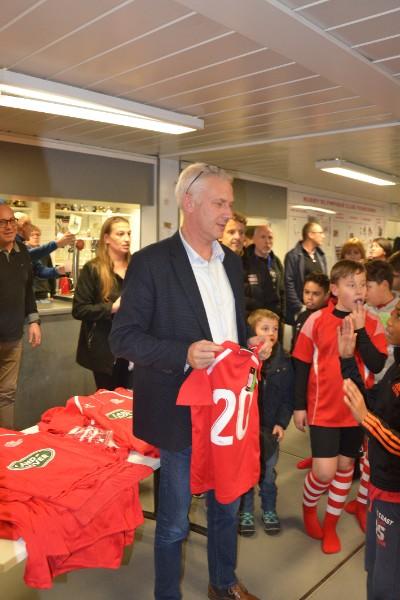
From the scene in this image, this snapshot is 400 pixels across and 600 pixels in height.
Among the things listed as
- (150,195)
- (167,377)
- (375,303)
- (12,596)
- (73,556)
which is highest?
(150,195)

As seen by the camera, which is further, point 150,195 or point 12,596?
point 150,195

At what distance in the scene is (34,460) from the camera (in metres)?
1.79

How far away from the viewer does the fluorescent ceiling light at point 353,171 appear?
486 cm

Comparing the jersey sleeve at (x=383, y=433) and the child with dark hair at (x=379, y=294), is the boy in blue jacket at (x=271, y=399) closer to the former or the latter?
the child with dark hair at (x=379, y=294)

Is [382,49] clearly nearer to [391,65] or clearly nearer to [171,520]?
[391,65]

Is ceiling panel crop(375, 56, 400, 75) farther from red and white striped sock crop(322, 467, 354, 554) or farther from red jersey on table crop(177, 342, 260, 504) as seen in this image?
red and white striped sock crop(322, 467, 354, 554)

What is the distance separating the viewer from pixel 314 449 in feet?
8.02

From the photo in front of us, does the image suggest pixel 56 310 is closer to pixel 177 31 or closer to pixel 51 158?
pixel 51 158

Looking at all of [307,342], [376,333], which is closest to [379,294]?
[376,333]

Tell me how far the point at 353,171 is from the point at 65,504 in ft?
15.3

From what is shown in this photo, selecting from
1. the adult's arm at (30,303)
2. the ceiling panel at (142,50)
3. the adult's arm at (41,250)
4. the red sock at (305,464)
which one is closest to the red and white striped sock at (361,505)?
the red sock at (305,464)

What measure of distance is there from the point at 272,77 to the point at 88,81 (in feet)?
3.16

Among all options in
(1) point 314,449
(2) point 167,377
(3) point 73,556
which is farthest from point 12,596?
(1) point 314,449

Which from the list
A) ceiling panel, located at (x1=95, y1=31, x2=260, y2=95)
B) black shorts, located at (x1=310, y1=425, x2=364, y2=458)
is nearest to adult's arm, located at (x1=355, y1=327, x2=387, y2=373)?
black shorts, located at (x1=310, y1=425, x2=364, y2=458)
